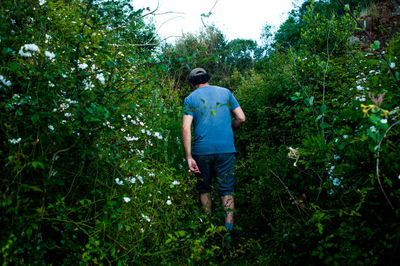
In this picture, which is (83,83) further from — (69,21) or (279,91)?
(279,91)

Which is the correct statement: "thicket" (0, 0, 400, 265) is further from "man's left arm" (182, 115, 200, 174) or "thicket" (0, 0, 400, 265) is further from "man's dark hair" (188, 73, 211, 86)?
"man's dark hair" (188, 73, 211, 86)

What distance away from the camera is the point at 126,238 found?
6.60ft

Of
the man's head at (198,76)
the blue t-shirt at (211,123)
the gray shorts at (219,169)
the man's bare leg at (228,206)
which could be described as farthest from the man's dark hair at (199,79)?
the man's bare leg at (228,206)

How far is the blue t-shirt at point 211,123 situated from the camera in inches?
128

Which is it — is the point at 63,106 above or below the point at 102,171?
above

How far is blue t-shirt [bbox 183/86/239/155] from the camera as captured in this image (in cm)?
325

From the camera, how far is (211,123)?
10.8ft

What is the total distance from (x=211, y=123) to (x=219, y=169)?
1.79 ft

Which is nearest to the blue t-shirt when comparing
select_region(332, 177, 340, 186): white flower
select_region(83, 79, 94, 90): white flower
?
select_region(83, 79, 94, 90): white flower

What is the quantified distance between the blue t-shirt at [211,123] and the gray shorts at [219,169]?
0.07m

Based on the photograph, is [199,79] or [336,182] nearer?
[336,182]

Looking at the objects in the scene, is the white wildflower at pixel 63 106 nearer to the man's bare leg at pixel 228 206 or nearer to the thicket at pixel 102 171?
the thicket at pixel 102 171

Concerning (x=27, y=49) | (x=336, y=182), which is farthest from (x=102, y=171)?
(x=336, y=182)

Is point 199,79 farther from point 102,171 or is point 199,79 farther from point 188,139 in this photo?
point 102,171
